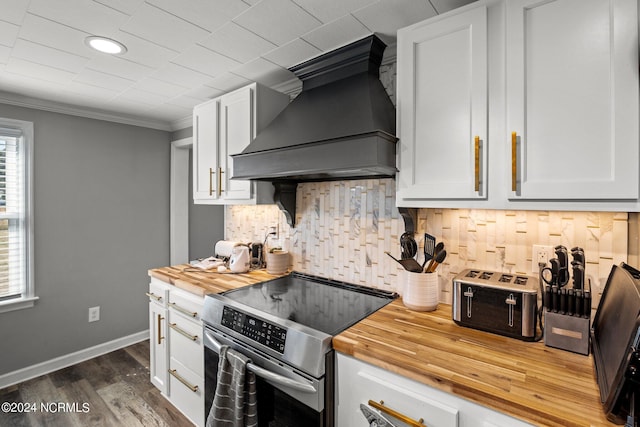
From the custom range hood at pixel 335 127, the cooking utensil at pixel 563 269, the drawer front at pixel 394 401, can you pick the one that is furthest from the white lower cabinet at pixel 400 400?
the custom range hood at pixel 335 127

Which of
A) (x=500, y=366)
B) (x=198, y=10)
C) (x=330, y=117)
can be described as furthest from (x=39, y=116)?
(x=500, y=366)

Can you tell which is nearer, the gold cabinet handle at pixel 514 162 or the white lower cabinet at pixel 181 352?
the gold cabinet handle at pixel 514 162

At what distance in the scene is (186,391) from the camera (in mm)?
2016

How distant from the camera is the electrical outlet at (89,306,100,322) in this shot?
2928mm

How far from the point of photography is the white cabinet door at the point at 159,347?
2.20 metres

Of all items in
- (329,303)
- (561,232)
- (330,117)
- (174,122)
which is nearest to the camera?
(561,232)

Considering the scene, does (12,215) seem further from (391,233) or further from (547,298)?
(547,298)

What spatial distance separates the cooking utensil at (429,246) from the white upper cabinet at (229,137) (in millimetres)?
1081

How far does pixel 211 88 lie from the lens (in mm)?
2359

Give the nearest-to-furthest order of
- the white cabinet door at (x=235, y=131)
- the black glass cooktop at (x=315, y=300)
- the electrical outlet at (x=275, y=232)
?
the black glass cooktop at (x=315, y=300) → the white cabinet door at (x=235, y=131) → the electrical outlet at (x=275, y=232)

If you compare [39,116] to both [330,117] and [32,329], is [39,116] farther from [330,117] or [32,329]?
[330,117]

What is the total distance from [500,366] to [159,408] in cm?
226

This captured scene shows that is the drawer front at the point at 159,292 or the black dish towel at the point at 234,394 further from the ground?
the drawer front at the point at 159,292

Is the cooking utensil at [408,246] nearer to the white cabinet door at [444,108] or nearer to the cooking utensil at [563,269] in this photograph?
the white cabinet door at [444,108]
